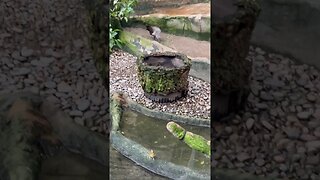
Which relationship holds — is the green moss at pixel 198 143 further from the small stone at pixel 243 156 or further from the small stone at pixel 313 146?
the small stone at pixel 313 146

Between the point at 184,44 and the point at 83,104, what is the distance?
287mm

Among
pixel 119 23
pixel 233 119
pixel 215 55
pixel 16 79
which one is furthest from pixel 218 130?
pixel 16 79

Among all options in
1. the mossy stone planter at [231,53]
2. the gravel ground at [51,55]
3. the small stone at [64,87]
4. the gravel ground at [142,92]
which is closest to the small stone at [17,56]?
the gravel ground at [51,55]

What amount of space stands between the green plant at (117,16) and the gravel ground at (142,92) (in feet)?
0.09

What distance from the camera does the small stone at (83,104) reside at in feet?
4.34

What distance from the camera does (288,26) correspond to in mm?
1291

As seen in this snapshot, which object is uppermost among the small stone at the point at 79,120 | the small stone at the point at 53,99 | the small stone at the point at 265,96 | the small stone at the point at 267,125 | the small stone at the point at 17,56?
the small stone at the point at 17,56

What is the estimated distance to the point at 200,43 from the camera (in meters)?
1.25

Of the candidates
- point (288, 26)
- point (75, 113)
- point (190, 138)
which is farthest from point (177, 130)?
point (288, 26)

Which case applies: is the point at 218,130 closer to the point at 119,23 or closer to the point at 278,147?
the point at 278,147

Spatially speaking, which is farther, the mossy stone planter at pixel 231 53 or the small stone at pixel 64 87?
the small stone at pixel 64 87

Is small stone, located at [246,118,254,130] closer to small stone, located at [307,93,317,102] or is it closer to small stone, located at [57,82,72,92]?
small stone, located at [307,93,317,102]

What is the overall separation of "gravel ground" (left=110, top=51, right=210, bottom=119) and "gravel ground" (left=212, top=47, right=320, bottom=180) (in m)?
0.06

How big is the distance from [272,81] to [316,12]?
0.63 ft
